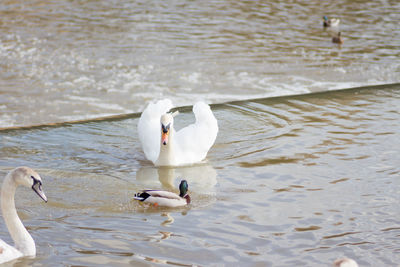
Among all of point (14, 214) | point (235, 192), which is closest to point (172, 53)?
point (235, 192)

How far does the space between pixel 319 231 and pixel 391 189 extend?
1590 millimetres

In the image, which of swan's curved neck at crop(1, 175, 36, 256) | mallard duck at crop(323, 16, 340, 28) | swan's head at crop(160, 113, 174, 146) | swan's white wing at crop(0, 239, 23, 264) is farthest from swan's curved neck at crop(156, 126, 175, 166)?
mallard duck at crop(323, 16, 340, 28)

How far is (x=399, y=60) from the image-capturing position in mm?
15742

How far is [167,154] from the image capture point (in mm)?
8977

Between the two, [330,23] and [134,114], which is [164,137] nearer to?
[134,114]

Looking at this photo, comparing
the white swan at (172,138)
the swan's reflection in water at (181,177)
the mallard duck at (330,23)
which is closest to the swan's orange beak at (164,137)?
the white swan at (172,138)

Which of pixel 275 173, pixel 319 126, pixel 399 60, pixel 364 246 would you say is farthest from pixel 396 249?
pixel 399 60

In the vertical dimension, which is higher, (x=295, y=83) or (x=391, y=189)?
(x=295, y=83)

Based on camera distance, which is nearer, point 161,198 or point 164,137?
point 161,198

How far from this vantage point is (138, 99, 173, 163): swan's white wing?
368 inches

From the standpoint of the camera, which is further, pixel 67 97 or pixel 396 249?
pixel 67 97

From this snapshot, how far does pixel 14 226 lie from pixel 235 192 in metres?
2.76

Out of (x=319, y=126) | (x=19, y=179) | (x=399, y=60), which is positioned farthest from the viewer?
(x=399, y=60)

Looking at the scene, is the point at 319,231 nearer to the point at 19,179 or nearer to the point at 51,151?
the point at 19,179
